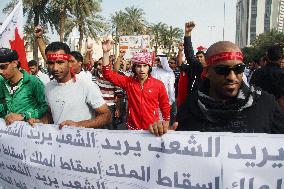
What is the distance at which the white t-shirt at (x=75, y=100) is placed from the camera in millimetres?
3803

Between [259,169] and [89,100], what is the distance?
1763 mm

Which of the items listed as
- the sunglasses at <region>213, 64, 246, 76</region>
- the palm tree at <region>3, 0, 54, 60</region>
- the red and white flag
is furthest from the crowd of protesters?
the palm tree at <region>3, 0, 54, 60</region>

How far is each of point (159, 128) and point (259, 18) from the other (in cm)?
15454

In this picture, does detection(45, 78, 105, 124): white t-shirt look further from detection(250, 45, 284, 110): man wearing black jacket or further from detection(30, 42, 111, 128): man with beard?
detection(250, 45, 284, 110): man wearing black jacket

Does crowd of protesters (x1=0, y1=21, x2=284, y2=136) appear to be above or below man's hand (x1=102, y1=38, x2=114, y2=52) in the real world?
below

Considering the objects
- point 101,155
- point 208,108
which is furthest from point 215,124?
point 101,155

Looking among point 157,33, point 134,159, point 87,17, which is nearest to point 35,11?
point 87,17

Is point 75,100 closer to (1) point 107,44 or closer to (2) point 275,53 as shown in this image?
(1) point 107,44

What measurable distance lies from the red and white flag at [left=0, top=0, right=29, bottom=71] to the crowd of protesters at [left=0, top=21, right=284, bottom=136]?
0.34m

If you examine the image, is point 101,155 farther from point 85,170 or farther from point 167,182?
point 167,182

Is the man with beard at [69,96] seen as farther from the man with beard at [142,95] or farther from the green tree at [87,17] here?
the green tree at [87,17]

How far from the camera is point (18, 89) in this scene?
4172 mm

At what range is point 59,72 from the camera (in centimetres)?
377

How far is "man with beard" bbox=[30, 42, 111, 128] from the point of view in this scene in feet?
12.5
